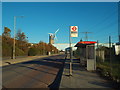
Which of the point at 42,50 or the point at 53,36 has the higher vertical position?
the point at 53,36

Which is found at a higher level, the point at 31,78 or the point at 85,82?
the point at 85,82

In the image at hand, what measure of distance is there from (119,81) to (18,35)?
51.7 metres

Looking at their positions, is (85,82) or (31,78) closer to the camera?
(85,82)

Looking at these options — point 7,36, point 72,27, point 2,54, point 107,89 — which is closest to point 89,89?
point 107,89

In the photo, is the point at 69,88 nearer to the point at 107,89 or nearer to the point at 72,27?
the point at 107,89

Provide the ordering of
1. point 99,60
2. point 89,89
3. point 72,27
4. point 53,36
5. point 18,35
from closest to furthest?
point 89,89
point 72,27
point 99,60
point 18,35
point 53,36

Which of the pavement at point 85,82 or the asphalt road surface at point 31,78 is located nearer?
the pavement at point 85,82

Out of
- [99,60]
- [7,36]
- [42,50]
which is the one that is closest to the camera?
[99,60]

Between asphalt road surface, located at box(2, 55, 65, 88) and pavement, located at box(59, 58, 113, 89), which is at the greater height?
pavement, located at box(59, 58, 113, 89)

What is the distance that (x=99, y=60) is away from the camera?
19.3m

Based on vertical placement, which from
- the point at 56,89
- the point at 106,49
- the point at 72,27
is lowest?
the point at 56,89

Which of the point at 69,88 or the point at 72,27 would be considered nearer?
the point at 69,88

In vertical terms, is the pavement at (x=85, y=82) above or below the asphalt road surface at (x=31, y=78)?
above

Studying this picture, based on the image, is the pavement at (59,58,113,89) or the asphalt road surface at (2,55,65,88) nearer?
the pavement at (59,58,113,89)
